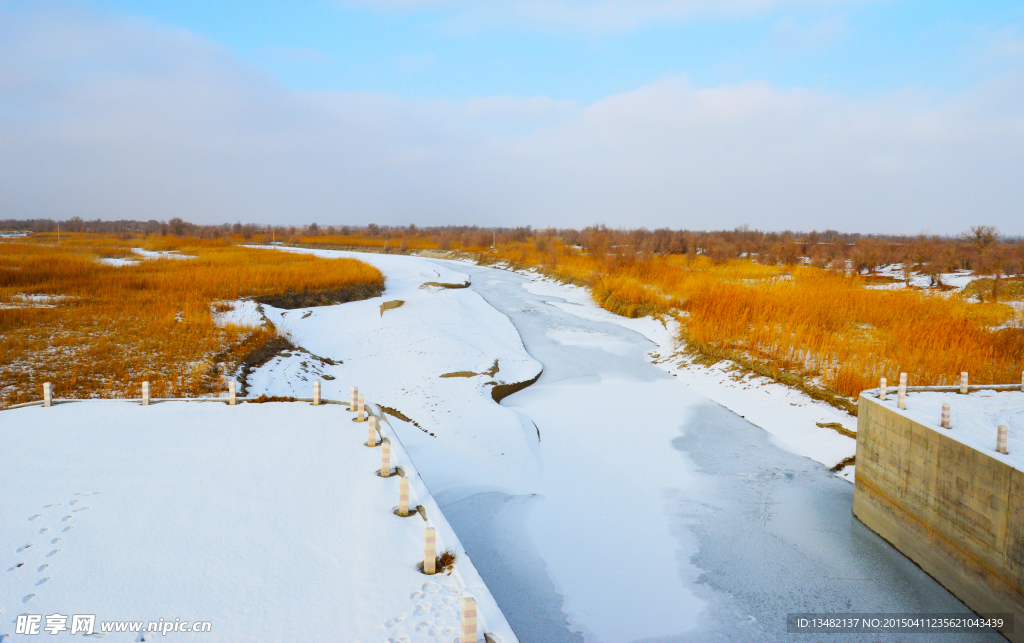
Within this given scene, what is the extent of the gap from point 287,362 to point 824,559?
411 inches

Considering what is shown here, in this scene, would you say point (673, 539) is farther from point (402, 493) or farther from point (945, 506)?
point (402, 493)

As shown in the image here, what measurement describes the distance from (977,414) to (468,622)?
639cm


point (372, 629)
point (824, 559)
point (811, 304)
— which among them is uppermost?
point (811, 304)

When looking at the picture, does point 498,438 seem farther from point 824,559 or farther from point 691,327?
point 691,327

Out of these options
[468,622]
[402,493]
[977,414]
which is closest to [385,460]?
[402,493]

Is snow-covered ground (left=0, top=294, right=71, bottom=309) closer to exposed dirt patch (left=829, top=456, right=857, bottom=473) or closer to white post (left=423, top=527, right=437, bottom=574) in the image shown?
white post (left=423, top=527, right=437, bottom=574)

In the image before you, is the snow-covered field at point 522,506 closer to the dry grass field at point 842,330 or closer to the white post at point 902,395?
the dry grass field at point 842,330

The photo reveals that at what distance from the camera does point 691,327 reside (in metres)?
15.9

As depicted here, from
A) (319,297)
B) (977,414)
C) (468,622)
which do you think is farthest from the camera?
(319,297)

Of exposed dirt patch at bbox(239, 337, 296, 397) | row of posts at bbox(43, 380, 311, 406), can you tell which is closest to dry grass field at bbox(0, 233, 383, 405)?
exposed dirt patch at bbox(239, 337, 296, 397)

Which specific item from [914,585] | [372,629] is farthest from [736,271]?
[372,629]

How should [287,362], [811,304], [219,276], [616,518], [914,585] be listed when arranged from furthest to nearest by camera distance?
[219,276] → [811,304] → [287,362] → [616,518] → [914,585]

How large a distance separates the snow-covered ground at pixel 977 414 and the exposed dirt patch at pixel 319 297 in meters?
16.1

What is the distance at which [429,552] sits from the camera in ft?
12.5
